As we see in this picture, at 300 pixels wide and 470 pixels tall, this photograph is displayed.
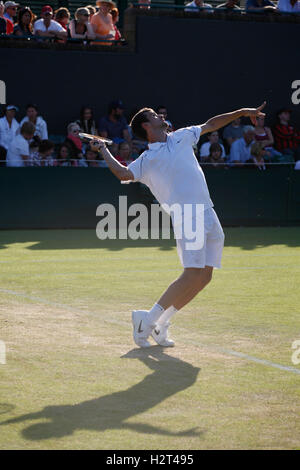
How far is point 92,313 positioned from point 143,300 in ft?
2.88

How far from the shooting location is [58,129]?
60.4 feet

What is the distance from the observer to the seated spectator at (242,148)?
56.3 ft

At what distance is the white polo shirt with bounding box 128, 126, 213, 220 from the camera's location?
22.6ft

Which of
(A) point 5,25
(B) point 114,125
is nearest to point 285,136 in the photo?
(B) point 114,125

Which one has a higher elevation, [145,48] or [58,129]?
[145,48]

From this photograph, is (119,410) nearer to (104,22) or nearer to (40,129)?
(40,129)

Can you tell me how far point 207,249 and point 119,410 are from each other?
206 cm

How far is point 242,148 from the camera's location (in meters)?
17.2

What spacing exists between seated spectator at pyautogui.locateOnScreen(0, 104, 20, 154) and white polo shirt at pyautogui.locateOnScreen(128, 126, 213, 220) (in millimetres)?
9130

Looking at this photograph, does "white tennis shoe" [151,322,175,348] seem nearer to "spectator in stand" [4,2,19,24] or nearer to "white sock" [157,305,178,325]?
"white sock" [157,305,178,325]

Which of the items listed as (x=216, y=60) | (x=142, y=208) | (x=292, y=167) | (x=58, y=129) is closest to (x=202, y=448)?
(x=142, y=208)

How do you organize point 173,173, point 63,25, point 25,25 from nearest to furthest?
point 173,173, point 25,25, point 63,25

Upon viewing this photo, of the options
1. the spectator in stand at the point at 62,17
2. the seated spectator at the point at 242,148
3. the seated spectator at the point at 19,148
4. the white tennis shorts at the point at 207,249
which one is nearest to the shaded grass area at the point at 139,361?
the white tennis shorts at the point at 207,249
